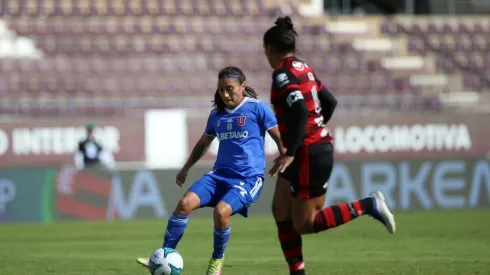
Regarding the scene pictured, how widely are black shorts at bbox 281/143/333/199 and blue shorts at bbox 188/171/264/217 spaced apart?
0.99m

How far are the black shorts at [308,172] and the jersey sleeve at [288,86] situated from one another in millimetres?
493

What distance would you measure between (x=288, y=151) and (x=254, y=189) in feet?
5.18

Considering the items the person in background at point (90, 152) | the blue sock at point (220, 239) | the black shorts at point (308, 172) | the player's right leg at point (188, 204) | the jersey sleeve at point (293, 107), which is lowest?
the person in background at point (90, 152)

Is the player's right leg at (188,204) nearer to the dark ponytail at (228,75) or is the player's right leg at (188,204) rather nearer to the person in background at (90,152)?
the dark ponytail at (228,75)

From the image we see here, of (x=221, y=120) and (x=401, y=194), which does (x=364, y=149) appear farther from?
(x=221, y=120)

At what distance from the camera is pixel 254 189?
364 inches

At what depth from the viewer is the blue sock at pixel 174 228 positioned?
899cm

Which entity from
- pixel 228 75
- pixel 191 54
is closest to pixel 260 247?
pixel 228 75

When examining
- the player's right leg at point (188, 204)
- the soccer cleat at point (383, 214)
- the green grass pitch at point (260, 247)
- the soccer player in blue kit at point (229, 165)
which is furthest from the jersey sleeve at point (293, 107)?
the green grass pitch at point (260, 247)

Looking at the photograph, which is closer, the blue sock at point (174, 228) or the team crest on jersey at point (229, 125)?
the blue sock at point (174, 228)

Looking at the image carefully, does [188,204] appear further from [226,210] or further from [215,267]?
[215,267]

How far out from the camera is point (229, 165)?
30.0ft

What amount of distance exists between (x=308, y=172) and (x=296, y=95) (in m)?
0.66

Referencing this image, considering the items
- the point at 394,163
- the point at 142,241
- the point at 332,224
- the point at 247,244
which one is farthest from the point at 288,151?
the point at 394,163
